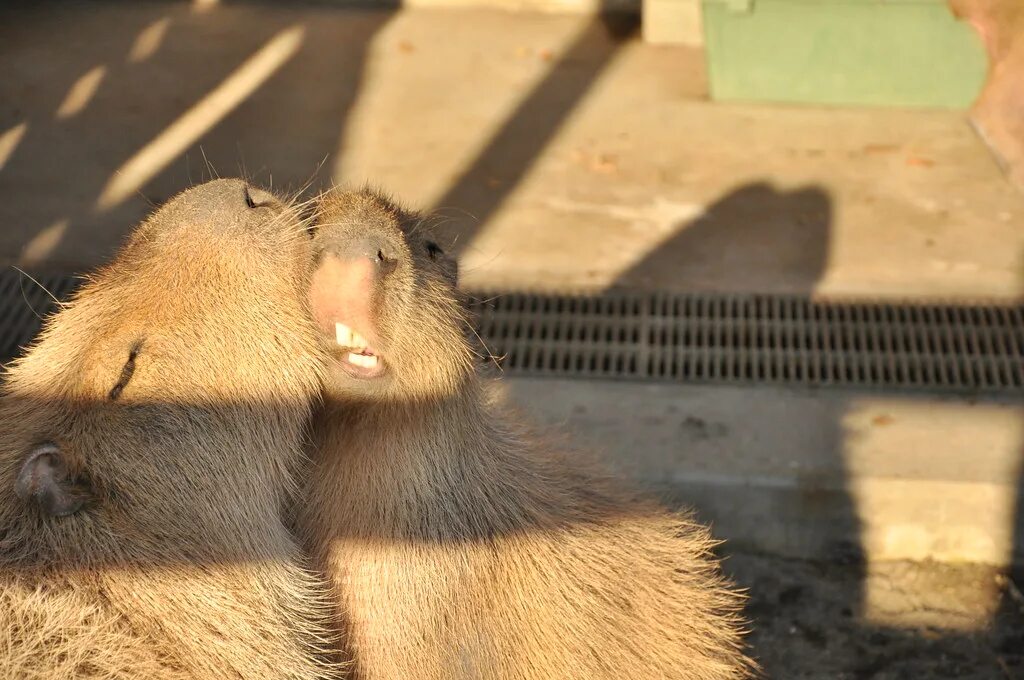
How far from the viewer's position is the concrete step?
4.40 meters

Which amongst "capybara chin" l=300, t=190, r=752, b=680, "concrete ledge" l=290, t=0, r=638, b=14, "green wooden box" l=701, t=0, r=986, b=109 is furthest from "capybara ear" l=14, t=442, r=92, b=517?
"concrete ledge" l=290, t=0, r=638, b=14

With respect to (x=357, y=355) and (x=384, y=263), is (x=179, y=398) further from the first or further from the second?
(x=384, y=263)

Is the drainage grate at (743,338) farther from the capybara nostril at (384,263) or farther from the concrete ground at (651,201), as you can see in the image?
the capybara nostril at (384,263)

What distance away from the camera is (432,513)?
8.89ft

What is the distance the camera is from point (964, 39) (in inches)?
253

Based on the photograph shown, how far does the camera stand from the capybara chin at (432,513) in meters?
2.51

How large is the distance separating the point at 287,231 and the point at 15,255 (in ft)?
11.3

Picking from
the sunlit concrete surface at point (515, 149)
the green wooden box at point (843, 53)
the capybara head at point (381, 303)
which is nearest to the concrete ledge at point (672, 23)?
the sunlit concrete surface at point (515, 149)

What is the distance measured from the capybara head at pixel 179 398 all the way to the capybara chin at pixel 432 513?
0.31 feet

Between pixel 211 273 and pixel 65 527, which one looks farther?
pixel 211 273

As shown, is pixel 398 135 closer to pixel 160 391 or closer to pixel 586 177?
pixel 586 177

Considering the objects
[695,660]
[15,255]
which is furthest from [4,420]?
[15,255]

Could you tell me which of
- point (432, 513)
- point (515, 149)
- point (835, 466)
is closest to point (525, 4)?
point (515, 149)

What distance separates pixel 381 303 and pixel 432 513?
1.69 ft
